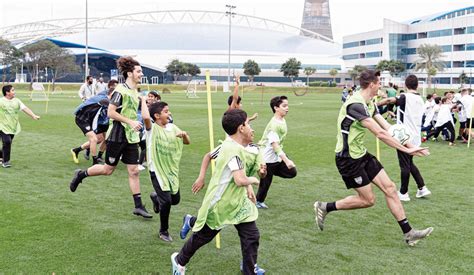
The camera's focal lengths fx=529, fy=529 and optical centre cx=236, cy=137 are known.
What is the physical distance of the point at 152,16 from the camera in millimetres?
170000

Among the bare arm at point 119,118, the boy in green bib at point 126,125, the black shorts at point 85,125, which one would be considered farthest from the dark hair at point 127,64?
the black shorts at point 85,125

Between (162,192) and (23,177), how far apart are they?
5.04 m

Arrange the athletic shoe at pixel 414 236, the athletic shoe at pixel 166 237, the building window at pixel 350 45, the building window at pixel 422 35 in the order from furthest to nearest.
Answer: the building window at pixel 350 45 → the building window at pixel 422 35 → the athletic shoe at pixel 166 237 → the athletic shoe at pixel 414 236

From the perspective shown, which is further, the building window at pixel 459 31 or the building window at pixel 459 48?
the building window at pixel 459 31

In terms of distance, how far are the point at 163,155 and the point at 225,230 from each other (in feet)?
4.37

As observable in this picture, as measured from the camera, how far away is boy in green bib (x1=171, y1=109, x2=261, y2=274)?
15.1 ft

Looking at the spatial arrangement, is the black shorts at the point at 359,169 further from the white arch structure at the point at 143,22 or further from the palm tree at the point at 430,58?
the white arch structure at the point at 143,22

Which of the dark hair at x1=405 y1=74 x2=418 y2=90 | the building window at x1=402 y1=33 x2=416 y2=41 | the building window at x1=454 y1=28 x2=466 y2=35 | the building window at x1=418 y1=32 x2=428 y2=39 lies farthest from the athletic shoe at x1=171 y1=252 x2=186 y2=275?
the building window at x1=402 y1=33 x2=416 y2=41

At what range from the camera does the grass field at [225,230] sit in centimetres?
545

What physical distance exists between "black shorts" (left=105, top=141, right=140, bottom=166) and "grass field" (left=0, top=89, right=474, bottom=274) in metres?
0.80

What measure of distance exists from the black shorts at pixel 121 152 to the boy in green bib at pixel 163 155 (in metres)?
0.91

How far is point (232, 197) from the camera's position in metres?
4.68

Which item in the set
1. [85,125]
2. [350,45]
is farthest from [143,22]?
[85,125]

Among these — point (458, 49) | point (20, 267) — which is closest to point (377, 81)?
point (20, 267)
